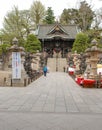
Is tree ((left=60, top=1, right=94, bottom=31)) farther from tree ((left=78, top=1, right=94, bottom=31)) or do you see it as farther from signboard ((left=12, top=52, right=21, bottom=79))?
signboard ((left=12, top=52, right=21, bottom=79))

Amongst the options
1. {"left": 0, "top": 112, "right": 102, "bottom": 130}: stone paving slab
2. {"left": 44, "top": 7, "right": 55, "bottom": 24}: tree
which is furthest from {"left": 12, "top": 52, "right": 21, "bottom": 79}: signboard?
{"left": 44, "top": 7, "right": 55, "bottom": 24}: tree

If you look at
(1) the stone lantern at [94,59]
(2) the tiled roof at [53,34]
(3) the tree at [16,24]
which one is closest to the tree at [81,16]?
(2) the tiled roof at [53,34]

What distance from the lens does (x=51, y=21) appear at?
2977 inches

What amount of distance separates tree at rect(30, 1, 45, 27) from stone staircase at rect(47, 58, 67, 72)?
772 inches

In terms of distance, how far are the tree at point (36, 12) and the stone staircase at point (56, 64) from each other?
1960cm

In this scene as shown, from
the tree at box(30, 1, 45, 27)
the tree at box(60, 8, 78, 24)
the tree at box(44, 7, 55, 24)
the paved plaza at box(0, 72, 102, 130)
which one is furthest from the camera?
the tree at box(44, 7, 55, 24)

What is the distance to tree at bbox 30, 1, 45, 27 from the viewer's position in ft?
236

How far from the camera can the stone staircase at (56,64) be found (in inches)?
2070

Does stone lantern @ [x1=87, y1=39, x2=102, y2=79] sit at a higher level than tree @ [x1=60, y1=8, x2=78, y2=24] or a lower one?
lower

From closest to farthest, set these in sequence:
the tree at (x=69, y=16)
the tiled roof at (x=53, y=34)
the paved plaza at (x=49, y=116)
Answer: the paved plaza at (x=49, y=116) < the tiled roof at (x=53, y=34) < the tree at (x=69, y=16)

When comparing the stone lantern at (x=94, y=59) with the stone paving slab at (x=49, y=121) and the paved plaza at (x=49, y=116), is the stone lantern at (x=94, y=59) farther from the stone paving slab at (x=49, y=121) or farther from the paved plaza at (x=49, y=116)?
the stone paving slab at (x=49, y=121)

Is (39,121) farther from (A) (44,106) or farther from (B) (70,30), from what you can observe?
(B) (70,30)

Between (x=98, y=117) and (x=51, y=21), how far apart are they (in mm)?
68156

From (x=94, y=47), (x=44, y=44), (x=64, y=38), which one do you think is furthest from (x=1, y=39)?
(x=94, y=47)
